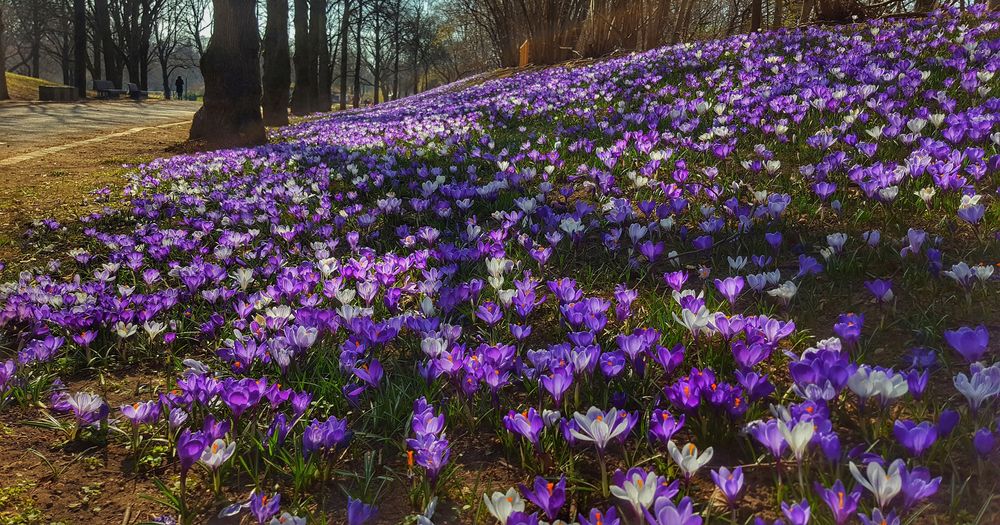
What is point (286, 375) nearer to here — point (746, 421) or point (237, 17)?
point (746, 421)

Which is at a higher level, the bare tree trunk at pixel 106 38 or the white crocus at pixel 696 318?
the bare tree trunk at pixel 106 38

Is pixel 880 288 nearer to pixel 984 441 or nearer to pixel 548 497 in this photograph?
pixel 984 441

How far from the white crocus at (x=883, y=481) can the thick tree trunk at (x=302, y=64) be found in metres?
22.9

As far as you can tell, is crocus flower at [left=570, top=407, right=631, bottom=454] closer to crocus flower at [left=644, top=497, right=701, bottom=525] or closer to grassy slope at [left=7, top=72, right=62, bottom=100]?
crocus flower at [left=644, top=497, right=701, bottom=525]

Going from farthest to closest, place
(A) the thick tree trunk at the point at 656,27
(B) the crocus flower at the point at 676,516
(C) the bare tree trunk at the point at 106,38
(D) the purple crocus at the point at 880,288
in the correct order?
1. (C) the bare tree trunk at the point at 106,38
2. (A) the thick tree trunk at the point at 656,27
3. (D) the purple crocus at the point at 880,288
4. (B) the crocus flower at the point at 676,516

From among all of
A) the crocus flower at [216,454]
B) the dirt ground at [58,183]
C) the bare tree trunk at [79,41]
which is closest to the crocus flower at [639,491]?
the crocus flower at [216,454]

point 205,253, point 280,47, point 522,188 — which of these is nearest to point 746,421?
point 522,188

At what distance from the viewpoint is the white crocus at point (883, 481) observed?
47.9 inches

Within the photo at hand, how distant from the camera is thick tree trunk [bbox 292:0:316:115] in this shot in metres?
21.6

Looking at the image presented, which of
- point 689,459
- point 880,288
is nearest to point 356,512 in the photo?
point 689,459

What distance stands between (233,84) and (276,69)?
6.93 meters

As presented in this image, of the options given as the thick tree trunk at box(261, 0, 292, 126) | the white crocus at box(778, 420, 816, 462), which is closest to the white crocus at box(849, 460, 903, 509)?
the white crocus at box(778, 420, 816, 462)

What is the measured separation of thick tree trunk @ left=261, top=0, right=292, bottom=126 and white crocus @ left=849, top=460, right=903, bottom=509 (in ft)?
57.2

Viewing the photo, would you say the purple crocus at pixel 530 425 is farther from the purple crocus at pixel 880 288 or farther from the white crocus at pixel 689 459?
the purple crocus at pixel 880 288
